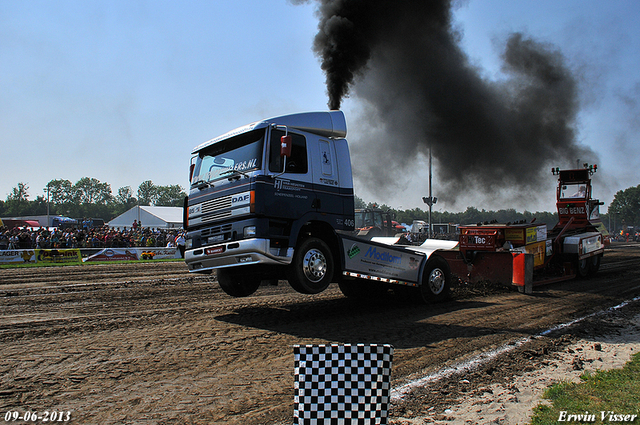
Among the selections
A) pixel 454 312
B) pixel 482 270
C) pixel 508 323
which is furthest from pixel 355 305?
pixel 482 270

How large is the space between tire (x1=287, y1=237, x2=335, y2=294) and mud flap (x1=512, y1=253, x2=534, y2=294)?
5587mm

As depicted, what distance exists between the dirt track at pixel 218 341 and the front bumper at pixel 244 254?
37.2 inches

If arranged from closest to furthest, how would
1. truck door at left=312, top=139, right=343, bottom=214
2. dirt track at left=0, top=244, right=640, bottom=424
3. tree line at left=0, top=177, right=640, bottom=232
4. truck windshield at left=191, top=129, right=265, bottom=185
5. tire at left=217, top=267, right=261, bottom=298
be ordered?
dirt track at left=0, top=244, right=640, bottom=424, truck windshield at left=191, top=129, right=265, bottom=185, truck door at left=312, top=139, right=343, bottom=214, tire at left=217, top=267, right=261, bottom=298, tree line at left=0, top=177, right=640, bottom=232

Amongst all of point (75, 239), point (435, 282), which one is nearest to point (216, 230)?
point (435, 282)

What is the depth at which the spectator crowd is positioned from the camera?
22.2 metres

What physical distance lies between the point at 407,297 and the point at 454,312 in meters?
1.29

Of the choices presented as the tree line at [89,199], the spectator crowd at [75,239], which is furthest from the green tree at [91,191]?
the spectator crowd at [75,239]

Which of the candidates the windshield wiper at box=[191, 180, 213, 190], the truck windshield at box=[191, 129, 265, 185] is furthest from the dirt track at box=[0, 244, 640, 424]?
the truck windshield at box=[191, 129, 265, 185]

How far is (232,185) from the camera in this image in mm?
6691

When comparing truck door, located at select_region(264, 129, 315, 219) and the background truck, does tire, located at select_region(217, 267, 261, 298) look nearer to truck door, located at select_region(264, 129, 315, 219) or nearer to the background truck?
the background truck

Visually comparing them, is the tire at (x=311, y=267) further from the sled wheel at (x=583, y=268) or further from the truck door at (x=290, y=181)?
the sled wheel at (x=583, y=268)

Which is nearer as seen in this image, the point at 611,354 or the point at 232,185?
the point at 611,354

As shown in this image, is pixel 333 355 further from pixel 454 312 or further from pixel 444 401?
pixel 454 312

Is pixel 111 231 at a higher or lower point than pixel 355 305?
higher
